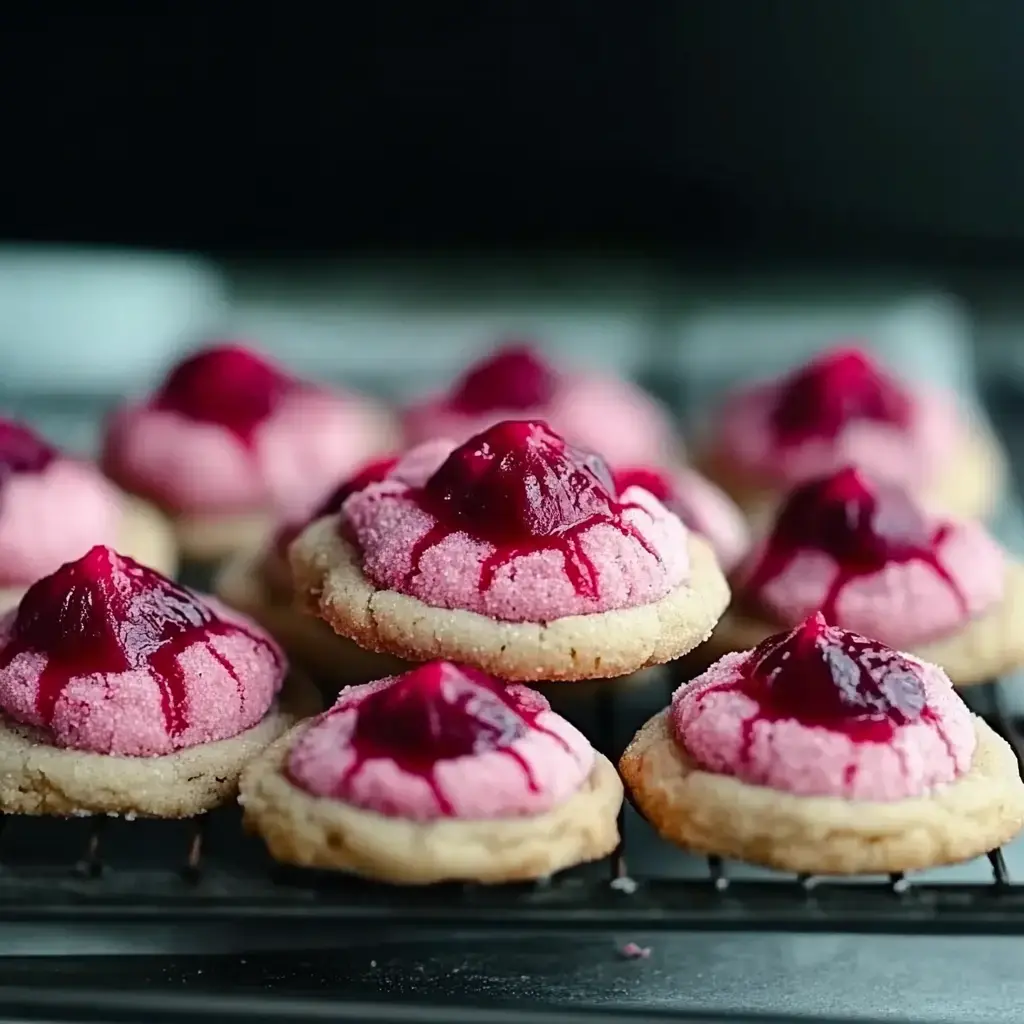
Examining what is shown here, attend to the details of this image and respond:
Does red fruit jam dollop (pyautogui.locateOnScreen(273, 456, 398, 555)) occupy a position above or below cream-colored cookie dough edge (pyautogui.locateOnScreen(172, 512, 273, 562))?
above

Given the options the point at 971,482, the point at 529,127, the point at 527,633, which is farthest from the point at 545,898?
the point at 529,127

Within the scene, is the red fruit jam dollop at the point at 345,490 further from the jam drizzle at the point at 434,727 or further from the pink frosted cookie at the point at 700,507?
the jam drizzle at the point at 434,727

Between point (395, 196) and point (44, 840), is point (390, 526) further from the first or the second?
point (395, 196)

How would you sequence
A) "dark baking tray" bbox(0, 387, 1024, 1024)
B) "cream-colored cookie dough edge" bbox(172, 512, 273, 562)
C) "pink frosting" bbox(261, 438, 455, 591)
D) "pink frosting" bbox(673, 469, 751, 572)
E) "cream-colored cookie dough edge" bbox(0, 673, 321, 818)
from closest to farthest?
"dark baking tray" bbox(0, 387, 1024, 1024) < "cream-colored cookie dough edge" bbox(0, 673, 321, 818) < "pink frosting" bbox(261, 438, 455, 591) < "pink frosting" bbox(673, 469, 751, 572) < "cream-colored cookie dough edge" bbox(172, 512, 273, 562)

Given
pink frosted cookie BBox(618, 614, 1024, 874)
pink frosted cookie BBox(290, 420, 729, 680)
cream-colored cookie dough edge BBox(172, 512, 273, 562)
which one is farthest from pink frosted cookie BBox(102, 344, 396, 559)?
pink frosted cookie BBox(618, 614, 1024, 874)

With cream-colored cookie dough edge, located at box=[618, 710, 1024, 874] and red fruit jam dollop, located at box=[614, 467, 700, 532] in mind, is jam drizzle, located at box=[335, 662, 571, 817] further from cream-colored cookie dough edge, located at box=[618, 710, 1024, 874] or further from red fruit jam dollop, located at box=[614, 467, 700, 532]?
red fruit jam dollop, located at box=[614, 467, 700, 532]

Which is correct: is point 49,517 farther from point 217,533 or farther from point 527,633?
point 527,633

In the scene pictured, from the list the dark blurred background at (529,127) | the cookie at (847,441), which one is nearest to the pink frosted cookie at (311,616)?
the cookie at (847,441)
